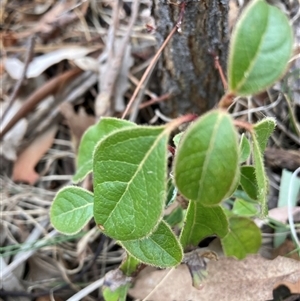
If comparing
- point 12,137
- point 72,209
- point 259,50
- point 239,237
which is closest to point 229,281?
point 239,237

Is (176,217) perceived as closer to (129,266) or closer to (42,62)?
(129,266)

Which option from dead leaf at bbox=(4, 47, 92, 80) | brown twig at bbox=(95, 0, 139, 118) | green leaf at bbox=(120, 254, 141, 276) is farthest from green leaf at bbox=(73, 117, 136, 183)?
dead leaf at bbox=(4, 47, 92, 80)

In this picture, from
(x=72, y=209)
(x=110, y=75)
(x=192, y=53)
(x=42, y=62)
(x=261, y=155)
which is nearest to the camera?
(x=261, y=155)

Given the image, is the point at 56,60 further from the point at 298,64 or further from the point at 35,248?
the point at 298,64

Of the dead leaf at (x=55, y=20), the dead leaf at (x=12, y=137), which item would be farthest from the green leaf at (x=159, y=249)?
the dead leaf at (x=55, y=20)

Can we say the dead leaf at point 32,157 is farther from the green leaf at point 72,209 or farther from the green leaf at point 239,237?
the green leaf at point 239,237

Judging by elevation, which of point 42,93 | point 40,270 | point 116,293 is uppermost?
point 42,93
